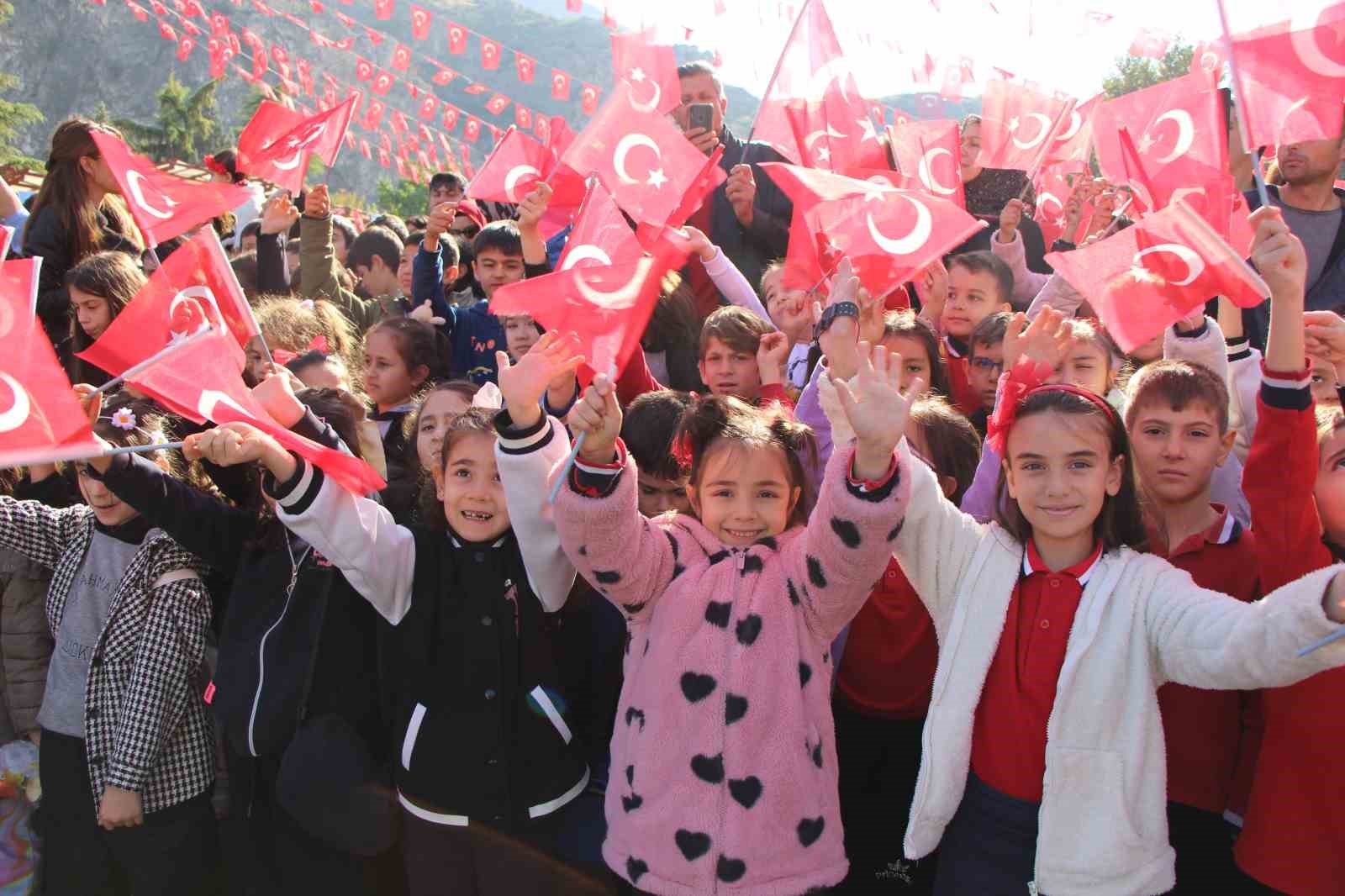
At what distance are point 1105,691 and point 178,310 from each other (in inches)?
100

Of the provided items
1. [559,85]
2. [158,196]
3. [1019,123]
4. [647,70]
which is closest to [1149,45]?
[1019,123]

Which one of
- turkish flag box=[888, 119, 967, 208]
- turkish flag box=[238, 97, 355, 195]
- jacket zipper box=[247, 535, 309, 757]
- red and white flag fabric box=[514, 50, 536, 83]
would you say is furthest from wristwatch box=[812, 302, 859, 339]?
red and white flag fabric box=[514, 50, 536, 83]

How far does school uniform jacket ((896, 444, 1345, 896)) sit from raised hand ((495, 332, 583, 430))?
2.41ft

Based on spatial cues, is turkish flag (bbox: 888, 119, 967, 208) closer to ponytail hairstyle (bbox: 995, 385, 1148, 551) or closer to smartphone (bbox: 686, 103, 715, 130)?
smartphone (bbox: 686, 103, 715, 130)

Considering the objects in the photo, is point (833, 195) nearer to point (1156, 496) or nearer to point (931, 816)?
point (1156, 496)

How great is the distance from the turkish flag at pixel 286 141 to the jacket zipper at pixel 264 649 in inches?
99.7

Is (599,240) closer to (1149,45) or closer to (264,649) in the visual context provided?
(264,649)

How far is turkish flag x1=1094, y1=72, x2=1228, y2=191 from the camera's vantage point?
10.2ft

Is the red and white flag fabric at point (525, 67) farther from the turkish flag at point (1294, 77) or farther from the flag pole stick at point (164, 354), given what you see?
the turkish flag at point (1294, 77)

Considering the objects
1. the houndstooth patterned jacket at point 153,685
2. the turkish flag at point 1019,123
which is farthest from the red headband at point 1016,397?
the turkish flag at point 1019,123

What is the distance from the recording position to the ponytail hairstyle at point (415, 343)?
4.01 meters

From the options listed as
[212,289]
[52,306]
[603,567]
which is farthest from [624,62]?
[603,567]

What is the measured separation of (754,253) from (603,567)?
9.09ft

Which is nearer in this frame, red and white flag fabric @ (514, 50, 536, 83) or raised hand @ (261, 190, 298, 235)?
raised hand @ (261, 190, 298, 235)
